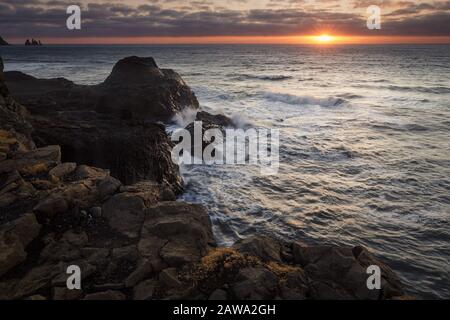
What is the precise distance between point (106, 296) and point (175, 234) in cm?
210

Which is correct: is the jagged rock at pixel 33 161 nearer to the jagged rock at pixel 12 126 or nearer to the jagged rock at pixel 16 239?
the jagged rock at pixel 12 126

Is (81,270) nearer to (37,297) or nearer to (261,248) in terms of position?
(37,297)

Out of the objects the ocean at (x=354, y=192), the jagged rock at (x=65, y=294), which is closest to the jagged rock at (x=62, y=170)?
the jagged rock at (x=65, y=294)

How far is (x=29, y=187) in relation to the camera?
835 cm

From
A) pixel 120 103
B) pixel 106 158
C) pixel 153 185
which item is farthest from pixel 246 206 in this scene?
pixel 120 103

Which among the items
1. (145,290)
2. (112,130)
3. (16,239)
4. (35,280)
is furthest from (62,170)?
(145,290)

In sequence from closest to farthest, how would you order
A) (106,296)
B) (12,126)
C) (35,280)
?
(106,296)
(35,280)
(12,126)

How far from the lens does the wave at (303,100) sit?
37.2 meters

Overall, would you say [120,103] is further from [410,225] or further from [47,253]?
[410,225]

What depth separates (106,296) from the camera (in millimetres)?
5840

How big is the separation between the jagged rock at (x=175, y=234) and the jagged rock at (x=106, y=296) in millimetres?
1033

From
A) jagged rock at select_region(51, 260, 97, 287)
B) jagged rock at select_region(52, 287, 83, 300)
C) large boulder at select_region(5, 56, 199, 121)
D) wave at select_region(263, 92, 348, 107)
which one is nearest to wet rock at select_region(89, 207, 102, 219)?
jagged rock at select_region(51, 260, 97, 287)

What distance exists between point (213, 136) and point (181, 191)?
Result: 7313 millimetres

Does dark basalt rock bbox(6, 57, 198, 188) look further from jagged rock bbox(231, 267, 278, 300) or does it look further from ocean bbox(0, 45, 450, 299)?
jagged rock bbox(231, 267, 278, 300)
